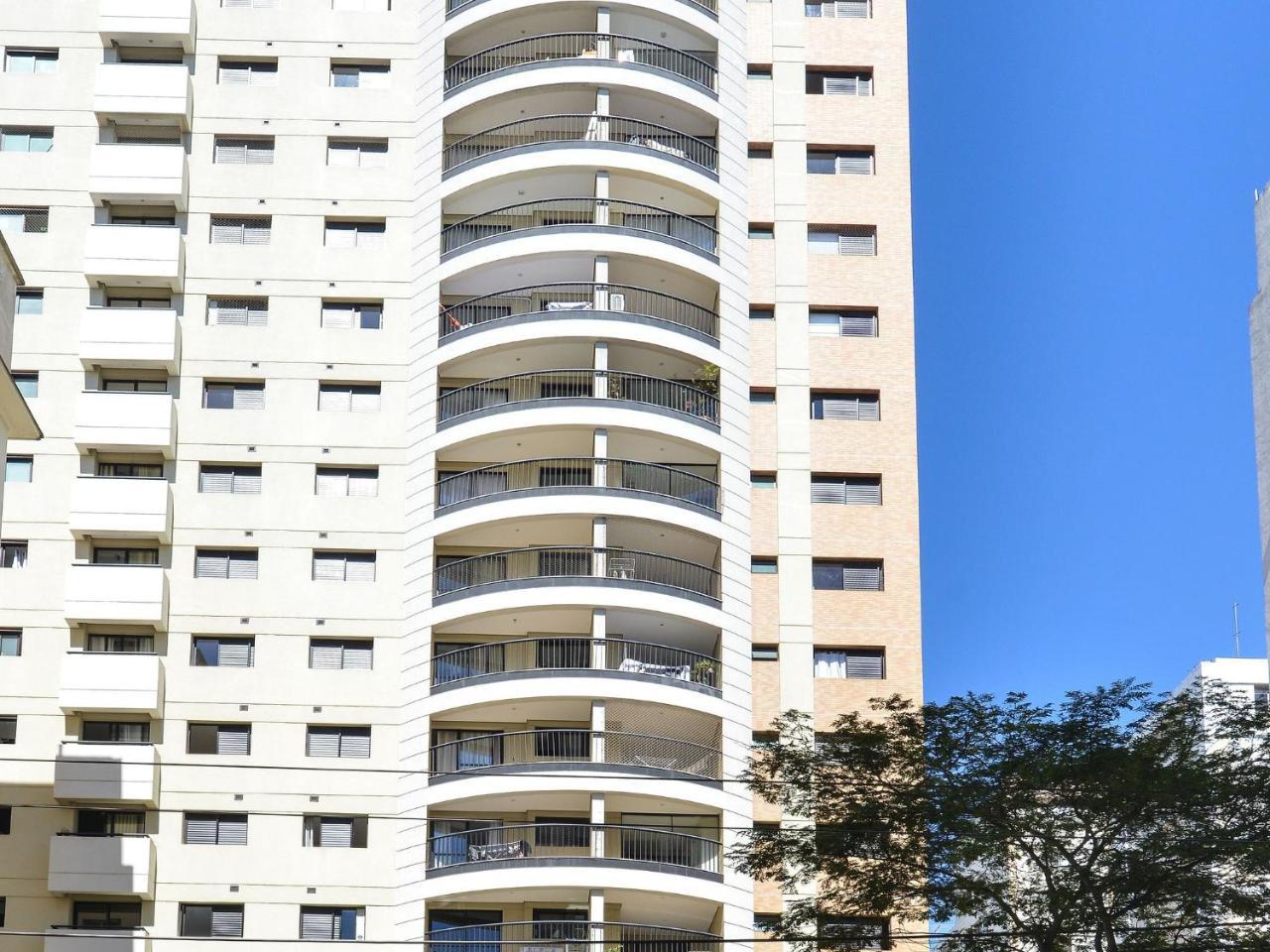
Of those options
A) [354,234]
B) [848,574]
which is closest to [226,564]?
[354,234]

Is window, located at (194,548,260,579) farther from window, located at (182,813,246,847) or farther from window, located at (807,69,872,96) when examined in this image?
window, located at (807,69,872,96)

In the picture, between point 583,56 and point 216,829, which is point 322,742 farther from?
point 583,56

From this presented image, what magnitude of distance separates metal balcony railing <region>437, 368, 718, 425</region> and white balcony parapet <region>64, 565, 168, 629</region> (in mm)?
9763

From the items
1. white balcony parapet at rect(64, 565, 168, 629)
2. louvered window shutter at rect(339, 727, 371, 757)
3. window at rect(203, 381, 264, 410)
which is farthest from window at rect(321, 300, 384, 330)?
louvered window shutter at rect(339, 727, 371, 757)

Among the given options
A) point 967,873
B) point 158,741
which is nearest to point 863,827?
point 967,873

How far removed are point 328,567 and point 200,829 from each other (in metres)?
8.47

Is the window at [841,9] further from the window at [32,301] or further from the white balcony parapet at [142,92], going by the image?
the window at [32,301]

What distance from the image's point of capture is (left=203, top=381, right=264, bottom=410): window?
2616 inches

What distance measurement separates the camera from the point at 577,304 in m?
66.2

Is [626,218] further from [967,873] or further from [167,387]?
[967,873]

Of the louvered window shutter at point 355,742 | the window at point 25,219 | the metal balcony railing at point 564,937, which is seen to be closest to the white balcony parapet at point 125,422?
the window at point 25,219

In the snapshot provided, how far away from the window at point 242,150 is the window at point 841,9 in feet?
60.1

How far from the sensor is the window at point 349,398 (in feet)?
218

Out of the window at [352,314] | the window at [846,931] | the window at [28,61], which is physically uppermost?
the window at [28,61]
